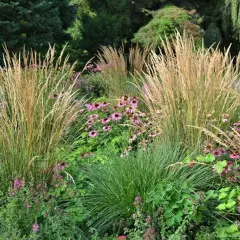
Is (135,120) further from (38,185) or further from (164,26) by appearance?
(164,26)

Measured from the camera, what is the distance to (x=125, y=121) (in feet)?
13.7

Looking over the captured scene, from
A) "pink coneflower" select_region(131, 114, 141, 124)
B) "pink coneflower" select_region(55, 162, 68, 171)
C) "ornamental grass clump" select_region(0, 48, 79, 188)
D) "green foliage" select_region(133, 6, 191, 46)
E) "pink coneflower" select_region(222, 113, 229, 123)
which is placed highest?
"ornamental grass clump" select_region(0, 48, 79, 188)

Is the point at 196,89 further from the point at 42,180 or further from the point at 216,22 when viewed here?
the point at 216,22

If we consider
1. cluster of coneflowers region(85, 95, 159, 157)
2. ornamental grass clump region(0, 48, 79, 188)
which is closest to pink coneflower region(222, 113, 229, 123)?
cluster of coneflowers region(85, 95, 159, 157)

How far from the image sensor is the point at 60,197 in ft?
9.64

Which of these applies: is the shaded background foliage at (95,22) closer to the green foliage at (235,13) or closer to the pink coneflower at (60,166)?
the green foliage at (235,13)

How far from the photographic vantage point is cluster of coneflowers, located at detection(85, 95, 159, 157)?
380 cm

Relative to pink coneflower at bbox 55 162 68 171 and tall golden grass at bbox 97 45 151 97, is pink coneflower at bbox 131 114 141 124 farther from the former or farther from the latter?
tall golden grass at bbox 97 45 151 97

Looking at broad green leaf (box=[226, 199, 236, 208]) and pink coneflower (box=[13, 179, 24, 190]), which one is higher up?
pink coneflower (box=[13, 179, 24, 190])

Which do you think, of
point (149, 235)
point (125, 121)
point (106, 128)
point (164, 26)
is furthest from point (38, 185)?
point (164, 26)

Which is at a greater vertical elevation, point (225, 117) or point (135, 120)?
point (225, 117)

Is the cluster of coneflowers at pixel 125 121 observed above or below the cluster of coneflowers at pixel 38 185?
below

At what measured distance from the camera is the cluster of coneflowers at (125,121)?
3.80 meters

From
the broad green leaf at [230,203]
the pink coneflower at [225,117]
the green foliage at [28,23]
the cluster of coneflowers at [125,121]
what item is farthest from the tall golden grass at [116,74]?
the green foliage at [28,23]
